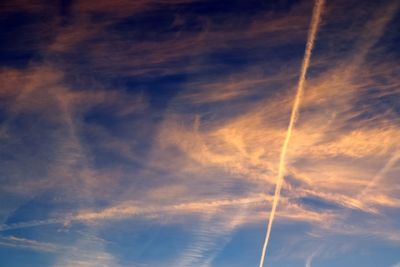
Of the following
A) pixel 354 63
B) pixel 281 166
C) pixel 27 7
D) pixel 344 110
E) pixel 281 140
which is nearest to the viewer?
pixel 27 7

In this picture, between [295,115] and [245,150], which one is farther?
[245,150]

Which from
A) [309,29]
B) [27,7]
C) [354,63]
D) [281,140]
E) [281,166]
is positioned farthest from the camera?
[281,166]

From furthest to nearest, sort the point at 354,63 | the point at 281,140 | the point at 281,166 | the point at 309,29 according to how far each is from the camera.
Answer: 1. the point at 281,166
2. the point at 281,140
3. the point at 354,63
4. the point at 309,29

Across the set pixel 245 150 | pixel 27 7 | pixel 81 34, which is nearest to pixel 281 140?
pixel 245 150

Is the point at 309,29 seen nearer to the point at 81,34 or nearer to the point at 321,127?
the point at 321,127

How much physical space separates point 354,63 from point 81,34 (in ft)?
32.4

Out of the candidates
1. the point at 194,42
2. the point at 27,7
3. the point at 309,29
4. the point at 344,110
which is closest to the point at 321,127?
the point at 344,110

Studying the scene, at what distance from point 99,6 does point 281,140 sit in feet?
33.0

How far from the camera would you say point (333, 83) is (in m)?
15.7

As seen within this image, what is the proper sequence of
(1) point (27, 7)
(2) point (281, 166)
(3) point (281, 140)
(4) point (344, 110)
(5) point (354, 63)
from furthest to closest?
(2) point (281, 166)
(3) point (281, 140)
(4) point (344, 110)
(5) point (354, 63)
(1) point (27, 7)

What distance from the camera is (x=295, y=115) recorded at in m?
17.2

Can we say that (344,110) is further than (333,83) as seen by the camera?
Yes

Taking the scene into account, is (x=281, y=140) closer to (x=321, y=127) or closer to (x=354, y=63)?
(x=321, y=127)

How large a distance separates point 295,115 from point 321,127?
A: 1586 mm
